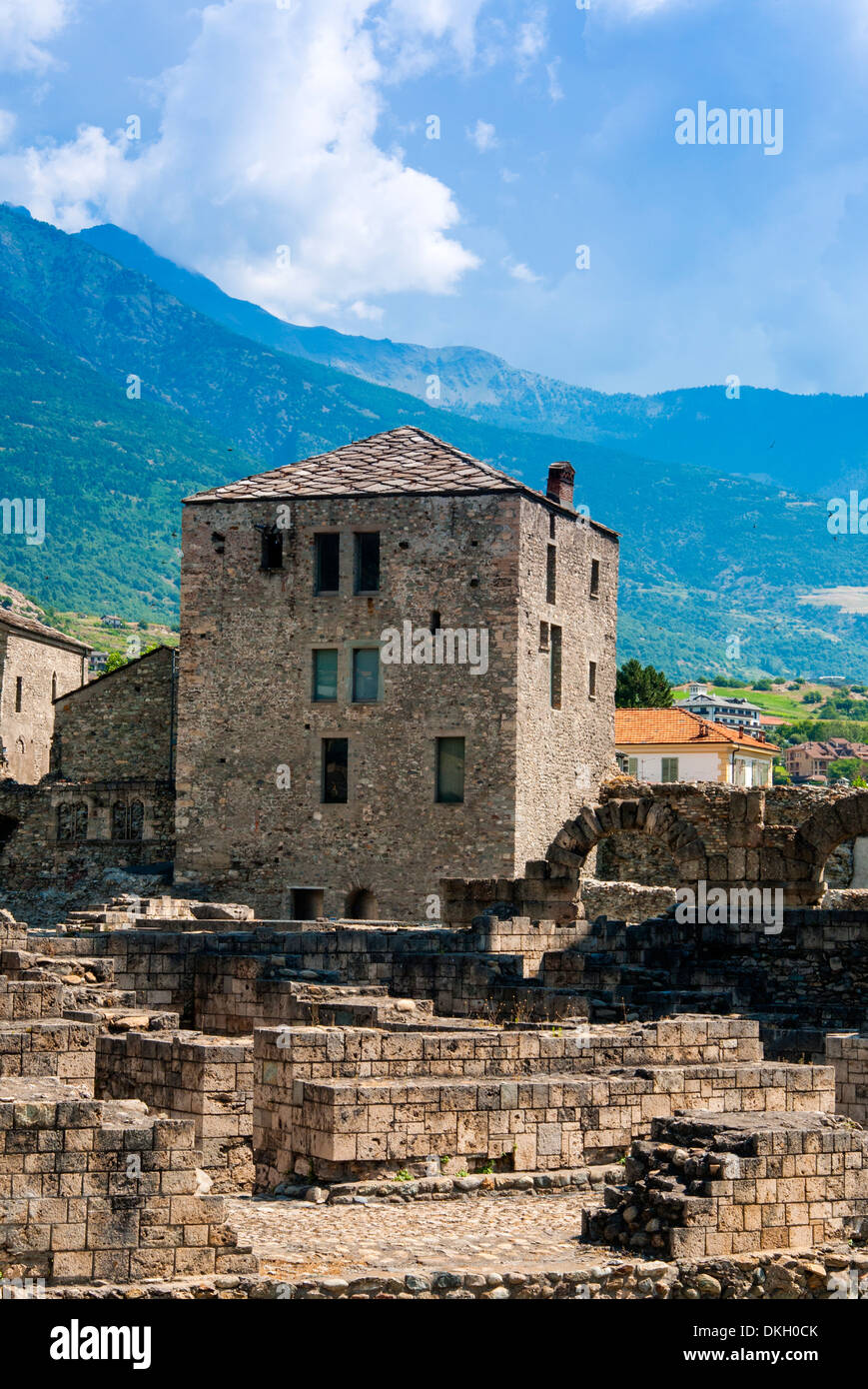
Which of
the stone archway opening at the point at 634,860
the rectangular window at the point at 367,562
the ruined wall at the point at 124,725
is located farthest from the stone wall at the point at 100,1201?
the ruined wall at the point at 124,725

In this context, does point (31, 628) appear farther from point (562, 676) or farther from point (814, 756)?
point (814, 756)

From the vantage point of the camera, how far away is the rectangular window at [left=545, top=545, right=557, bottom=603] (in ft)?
151

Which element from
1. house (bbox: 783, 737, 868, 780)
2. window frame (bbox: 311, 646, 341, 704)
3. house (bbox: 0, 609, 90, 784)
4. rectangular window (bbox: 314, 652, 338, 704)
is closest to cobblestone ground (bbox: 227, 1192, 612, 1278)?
window frame (bbox: 311, 646, 341, 704)

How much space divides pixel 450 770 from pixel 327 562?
6.16m

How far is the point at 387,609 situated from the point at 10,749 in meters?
18.8

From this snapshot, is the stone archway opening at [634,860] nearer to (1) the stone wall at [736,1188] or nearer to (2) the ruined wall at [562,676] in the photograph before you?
(2) the ruined wall at [562,676]

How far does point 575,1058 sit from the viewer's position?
16234 mm

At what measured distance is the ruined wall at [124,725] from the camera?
165 feet

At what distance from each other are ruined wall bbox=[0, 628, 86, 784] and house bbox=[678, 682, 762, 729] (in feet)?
330

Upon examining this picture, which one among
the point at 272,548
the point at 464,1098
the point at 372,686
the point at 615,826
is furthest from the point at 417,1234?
the point at 272,548

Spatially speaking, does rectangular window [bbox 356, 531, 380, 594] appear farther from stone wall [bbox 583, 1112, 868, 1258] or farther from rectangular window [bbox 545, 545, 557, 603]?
stone wall [bbox 583, 1112, 868, 1258]

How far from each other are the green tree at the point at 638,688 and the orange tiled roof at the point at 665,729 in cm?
1166

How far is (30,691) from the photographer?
196ft
